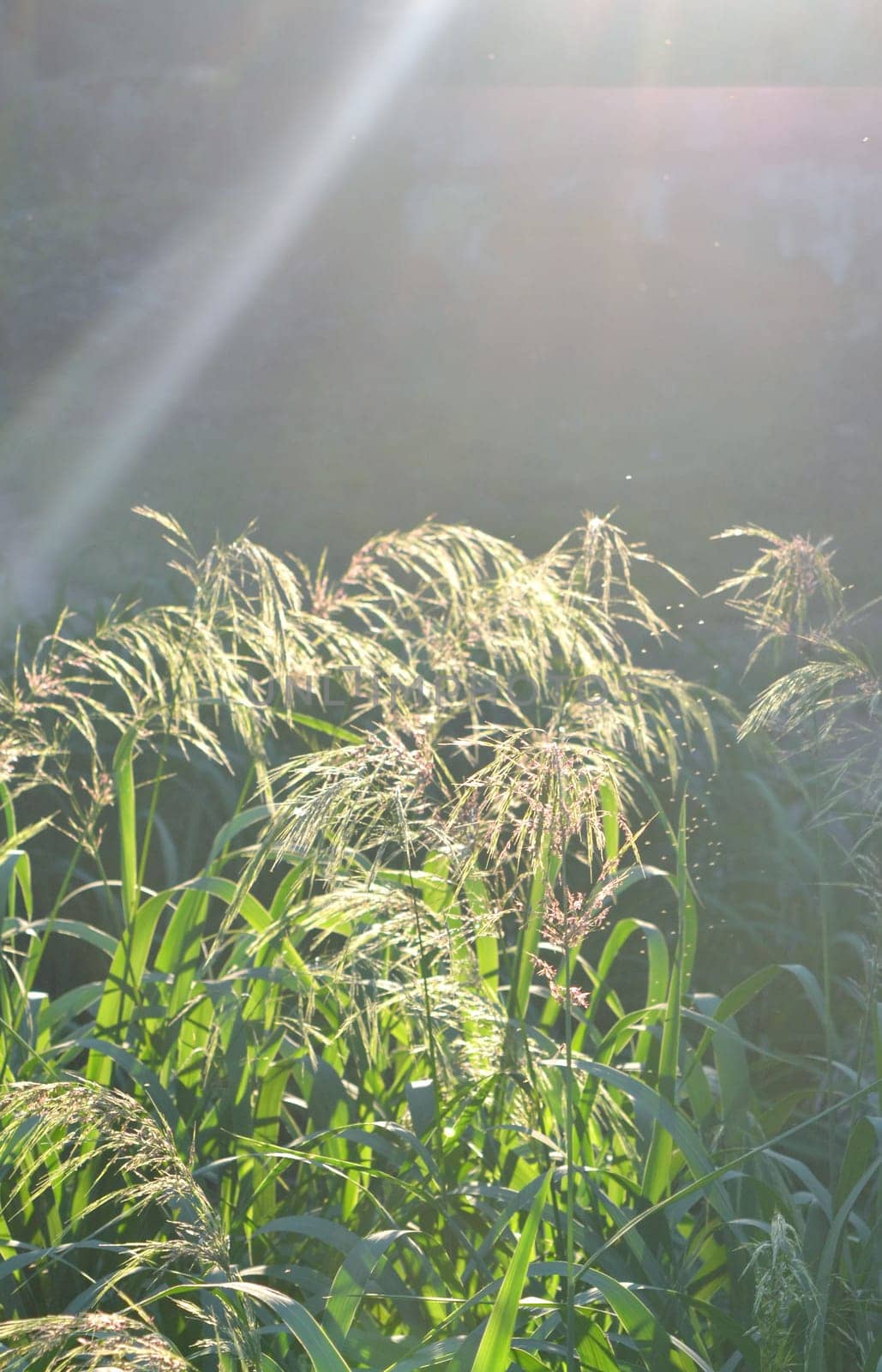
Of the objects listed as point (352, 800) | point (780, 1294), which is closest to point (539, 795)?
point (352, 800)

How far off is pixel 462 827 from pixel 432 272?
4.85m

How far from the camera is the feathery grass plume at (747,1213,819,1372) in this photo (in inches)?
33.4

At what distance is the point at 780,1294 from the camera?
2.86 feet

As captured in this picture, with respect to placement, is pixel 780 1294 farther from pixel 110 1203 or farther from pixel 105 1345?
pixel 110 1203

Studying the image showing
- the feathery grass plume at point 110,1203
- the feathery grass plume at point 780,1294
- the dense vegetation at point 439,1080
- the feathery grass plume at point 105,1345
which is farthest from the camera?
the dense vegetation at point 439,1080

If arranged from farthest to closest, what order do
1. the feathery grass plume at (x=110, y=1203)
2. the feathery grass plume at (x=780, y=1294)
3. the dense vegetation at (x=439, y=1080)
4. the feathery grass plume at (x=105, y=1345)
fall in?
the dense vegetation at (x=439, y=1080) → the feathery grass plume at (x=780, y=1294) → the feathery grass plume at (x=110, y=1203) → the feathery grass plume at (x=105, y=1345)

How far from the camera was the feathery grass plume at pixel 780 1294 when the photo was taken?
2.79 feet

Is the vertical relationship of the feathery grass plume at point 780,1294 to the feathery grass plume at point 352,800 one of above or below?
below

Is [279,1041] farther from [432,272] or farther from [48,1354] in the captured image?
[432,272]

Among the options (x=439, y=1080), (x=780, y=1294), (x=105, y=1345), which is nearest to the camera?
(x=105, y=1345)

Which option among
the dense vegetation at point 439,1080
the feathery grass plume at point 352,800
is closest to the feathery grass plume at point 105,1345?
the dense vegetation at point 439,1080

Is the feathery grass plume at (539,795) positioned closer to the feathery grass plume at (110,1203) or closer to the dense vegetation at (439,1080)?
the dense vegetation at (439,1080)

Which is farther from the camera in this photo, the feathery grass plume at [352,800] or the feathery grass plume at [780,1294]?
the feathery grass plume at [352,800]

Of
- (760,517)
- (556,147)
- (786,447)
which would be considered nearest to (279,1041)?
(760,517)
